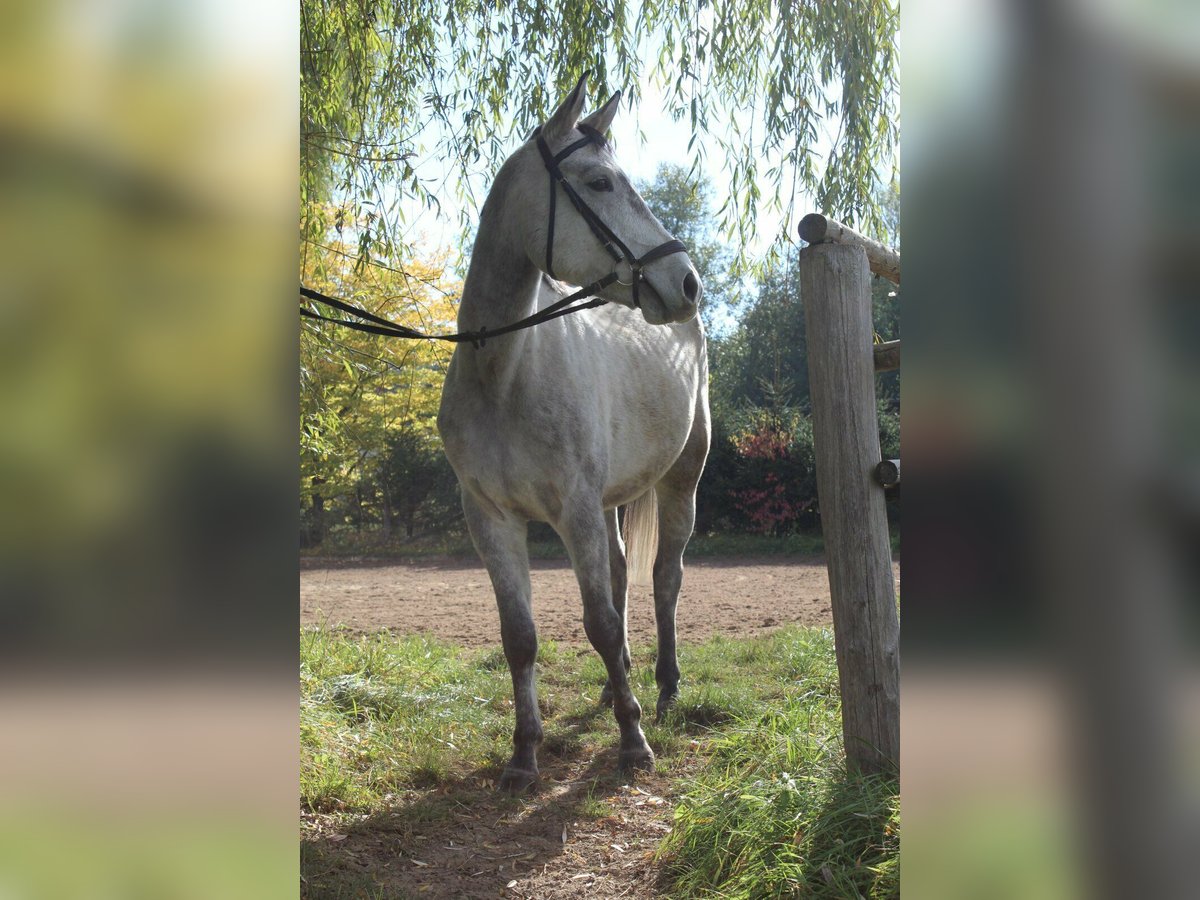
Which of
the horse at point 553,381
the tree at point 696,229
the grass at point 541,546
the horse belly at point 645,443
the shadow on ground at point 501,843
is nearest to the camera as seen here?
the shadow on ground at point 501,843

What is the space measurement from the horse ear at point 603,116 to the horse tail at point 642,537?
247 centimetres

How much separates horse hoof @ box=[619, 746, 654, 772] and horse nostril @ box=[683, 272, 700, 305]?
82.1 inches

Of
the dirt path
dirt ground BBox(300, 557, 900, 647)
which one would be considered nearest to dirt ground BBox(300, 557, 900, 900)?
the dirt path

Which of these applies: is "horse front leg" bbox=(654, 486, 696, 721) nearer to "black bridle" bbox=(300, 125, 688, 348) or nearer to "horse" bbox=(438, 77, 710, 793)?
"horse" bbox=(438, 77, 710, 793)

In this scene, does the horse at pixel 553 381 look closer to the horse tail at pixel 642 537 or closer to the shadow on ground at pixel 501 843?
the shadow on ground at pixel 501 843

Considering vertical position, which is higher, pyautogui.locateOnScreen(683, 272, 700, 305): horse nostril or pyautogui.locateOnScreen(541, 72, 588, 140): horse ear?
pyautogui.locateOnScreen(541, 72, 588, 140): horse ear

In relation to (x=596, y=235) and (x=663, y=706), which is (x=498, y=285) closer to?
(x=596, y=235)

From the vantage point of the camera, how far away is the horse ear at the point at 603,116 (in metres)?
3.54

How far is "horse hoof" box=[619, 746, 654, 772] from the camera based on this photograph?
13.1 ft
